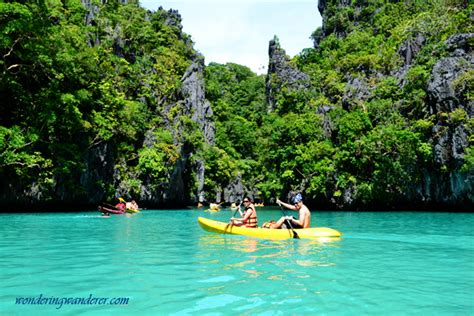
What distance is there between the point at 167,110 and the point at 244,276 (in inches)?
1384

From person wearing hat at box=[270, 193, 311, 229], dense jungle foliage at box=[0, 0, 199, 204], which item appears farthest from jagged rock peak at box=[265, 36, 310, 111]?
person wearing hat at box=[270, 193, 311, 229]

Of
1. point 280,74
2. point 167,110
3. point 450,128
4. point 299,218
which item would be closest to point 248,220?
point 299,218

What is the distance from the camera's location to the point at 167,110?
40375 mm

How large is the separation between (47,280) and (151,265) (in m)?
1.87

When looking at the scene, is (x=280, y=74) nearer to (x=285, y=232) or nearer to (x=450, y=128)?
(x=450, y=128)

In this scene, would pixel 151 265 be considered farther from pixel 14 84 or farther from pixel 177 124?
pixel 177 124

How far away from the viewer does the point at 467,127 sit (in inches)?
1101

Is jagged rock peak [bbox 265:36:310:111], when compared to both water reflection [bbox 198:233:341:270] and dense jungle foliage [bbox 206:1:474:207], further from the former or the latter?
water reflection [bbox 198:233:341:270]

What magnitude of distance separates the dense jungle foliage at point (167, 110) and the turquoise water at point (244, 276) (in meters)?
16.2

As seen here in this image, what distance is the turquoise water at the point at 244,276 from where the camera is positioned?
15.9ft

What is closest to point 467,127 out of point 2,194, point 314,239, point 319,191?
point 319,191

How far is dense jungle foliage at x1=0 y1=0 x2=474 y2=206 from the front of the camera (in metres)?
24.9

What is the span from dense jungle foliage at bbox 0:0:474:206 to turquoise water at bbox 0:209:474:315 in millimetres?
16224

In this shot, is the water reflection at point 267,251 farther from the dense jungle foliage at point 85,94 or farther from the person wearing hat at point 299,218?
the dense jungle foliage at point 85,94
